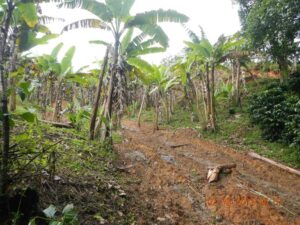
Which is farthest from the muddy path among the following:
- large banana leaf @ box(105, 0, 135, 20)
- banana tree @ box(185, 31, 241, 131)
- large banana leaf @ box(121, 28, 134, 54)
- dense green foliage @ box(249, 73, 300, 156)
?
large banana leaf @ box(105, 0, 135, 20)

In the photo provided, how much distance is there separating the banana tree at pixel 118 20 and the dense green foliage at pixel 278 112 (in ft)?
16.1

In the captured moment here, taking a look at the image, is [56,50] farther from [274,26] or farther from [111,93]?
[274,26]

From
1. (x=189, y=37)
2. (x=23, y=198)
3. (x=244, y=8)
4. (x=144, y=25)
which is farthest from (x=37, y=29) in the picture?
(x=244, y=8)

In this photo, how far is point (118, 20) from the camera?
28.6ft

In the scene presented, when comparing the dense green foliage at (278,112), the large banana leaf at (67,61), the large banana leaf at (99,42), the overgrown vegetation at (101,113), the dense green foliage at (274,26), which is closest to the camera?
the overgrown vegetation at (101,113)

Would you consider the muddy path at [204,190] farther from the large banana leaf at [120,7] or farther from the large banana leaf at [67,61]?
the large banana leaf at [67,61]

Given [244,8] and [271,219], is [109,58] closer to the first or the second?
[271,219]

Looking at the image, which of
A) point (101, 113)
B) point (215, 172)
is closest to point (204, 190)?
point (215, 172)

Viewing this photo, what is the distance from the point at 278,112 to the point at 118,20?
668 cm

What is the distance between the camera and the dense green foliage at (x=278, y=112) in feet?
32.3

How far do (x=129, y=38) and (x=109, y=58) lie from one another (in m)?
0.95

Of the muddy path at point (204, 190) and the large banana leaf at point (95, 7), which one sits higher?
the large banana leaf at point (95, 7)

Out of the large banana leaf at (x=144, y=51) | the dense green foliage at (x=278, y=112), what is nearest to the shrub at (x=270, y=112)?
the dense green foliage at (x=278, y=112)

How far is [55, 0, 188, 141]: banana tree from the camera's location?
8.30 m
